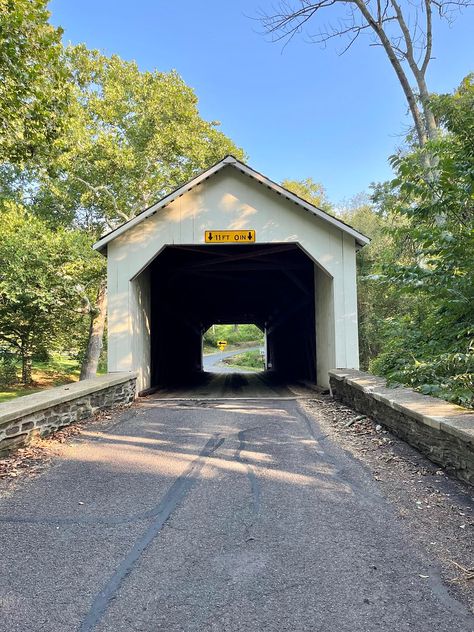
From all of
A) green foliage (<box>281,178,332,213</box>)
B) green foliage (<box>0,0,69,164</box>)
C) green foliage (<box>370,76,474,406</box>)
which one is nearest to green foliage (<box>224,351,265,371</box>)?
green foliage (<box>281,178,332,213</box>)

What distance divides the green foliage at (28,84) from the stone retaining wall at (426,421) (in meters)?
7.44

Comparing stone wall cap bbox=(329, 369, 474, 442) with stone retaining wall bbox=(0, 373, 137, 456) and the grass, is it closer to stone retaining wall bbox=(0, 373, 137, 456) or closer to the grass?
stone retaining wall bbox=(0, 373, 137, 456)

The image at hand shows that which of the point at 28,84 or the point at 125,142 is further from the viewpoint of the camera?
the point at 125,142

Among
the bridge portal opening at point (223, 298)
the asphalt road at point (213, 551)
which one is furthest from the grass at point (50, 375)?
the asphalt road at point (213, 551)

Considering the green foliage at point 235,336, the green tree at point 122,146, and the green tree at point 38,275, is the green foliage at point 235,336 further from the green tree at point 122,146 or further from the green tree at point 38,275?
the green tree at point 38,275

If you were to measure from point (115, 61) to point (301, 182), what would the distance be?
17.9 meters

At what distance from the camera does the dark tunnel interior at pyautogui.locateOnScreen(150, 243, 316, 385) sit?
11.6 metres

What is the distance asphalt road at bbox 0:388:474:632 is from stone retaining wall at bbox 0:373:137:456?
63cm

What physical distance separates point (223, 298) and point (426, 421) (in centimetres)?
1500

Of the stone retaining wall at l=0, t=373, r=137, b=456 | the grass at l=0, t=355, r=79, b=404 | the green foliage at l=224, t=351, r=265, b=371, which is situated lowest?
the green foliage at l=224, t=351, r=265, b=371

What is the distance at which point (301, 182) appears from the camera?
112ft

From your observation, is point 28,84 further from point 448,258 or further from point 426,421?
point 426,421

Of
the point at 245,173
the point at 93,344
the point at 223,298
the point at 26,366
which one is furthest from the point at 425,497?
the point at 26,366

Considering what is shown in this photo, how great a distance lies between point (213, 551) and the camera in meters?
2.64
